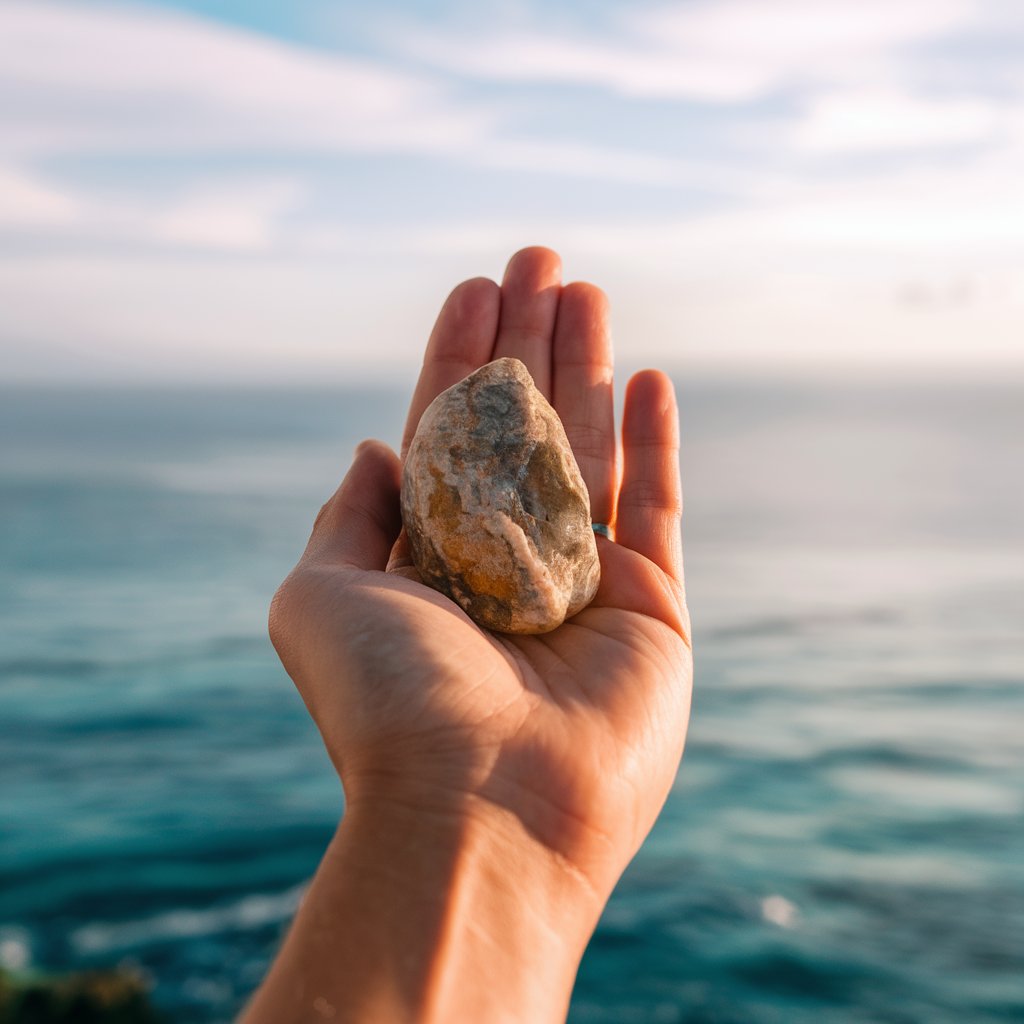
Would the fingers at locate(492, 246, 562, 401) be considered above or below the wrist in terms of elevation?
above

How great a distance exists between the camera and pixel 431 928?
2279mm

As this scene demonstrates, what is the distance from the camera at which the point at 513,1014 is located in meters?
2.29

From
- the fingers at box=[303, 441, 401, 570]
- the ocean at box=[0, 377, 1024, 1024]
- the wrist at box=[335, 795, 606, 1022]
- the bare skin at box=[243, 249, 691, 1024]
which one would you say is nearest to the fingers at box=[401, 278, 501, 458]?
the fingers at box=[303, 441, 401, 570]

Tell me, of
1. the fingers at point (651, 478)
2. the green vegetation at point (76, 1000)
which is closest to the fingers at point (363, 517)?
the fingers at point (651, 478)

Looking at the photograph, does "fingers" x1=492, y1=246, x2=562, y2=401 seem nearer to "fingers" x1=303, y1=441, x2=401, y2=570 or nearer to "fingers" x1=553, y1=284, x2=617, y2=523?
"fingers" x1=553, y1=284, x2=617, y2=523

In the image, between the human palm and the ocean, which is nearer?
the human palm

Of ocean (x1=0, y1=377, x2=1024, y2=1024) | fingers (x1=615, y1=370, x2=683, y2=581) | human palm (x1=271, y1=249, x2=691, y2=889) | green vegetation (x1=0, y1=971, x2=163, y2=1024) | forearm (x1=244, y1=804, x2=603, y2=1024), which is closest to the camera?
forearm (x1=244, y1=804, x2=603, y2=1024)

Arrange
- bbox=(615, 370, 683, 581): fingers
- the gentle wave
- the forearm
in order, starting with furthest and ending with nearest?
the gentle wave < bbox=(615, 370, 683, 581): fingers < the forearm

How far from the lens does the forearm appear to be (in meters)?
2.15

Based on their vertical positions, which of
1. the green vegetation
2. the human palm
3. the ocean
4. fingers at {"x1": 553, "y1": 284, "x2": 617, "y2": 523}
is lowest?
the green vegetation

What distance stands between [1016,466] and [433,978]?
63610 millimetres

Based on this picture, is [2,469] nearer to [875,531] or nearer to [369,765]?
[875,531]

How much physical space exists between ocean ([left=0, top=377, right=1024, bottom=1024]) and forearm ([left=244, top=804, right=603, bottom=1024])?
9063mm

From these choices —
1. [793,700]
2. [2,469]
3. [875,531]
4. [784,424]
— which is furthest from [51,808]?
[784,424]
